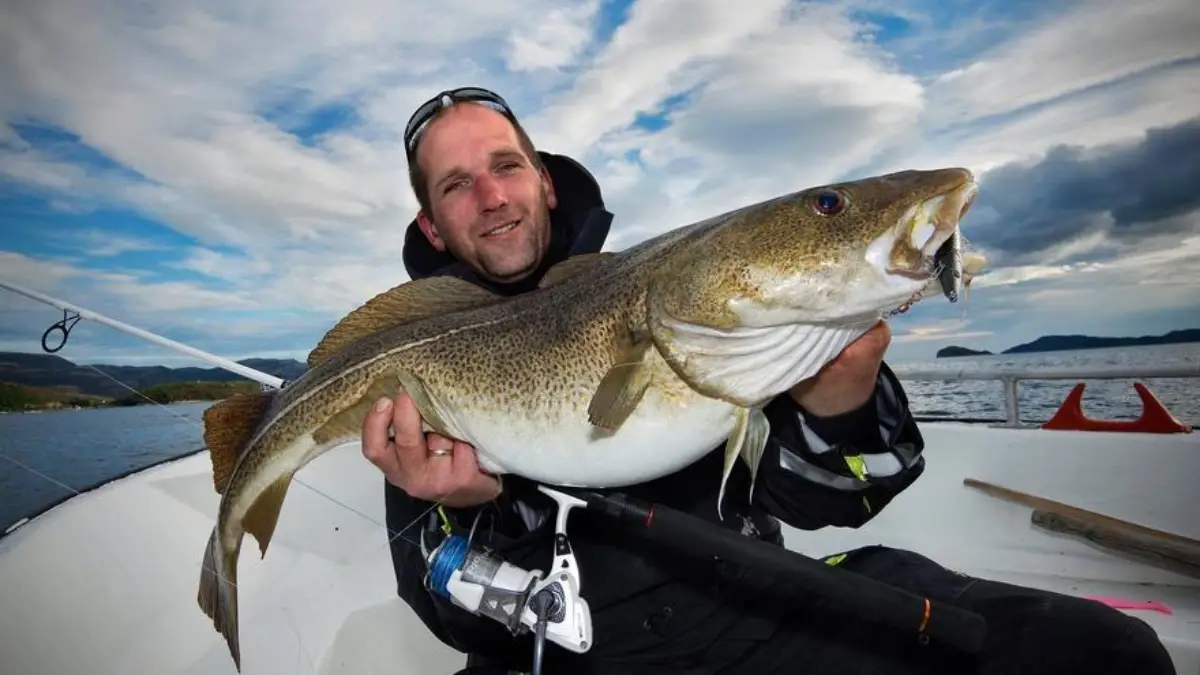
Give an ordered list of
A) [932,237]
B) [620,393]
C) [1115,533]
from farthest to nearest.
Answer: [1115,533] → [620,393] → [932,237]

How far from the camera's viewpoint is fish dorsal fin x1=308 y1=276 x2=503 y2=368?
2463 mm

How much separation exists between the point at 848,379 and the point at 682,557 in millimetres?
973

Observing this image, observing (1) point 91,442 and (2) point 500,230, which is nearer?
(2) point 500,230

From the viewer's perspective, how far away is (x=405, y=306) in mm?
2496

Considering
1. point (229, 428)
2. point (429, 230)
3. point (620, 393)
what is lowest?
point (620, 393)

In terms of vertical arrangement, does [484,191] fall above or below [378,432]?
above

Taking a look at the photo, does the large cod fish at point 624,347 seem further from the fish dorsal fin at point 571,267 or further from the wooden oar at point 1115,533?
the wooden oar at point 1115,533

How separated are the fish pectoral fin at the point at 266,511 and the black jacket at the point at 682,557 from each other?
0.49 meters

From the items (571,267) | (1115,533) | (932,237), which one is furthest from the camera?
(1115,533)

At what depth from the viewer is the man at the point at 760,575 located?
6.72ft

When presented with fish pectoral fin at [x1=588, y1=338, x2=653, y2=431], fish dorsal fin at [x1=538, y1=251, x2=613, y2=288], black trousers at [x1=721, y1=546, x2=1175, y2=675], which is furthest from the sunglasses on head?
A: black trousers at [x1=721, y1=546, x2=1175, y2=675]

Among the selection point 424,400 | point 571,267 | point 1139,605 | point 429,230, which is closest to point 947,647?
point 571,267

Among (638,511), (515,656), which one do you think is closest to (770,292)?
(638,511)

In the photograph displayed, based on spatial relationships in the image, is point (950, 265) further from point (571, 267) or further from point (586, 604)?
point (586, 604)
